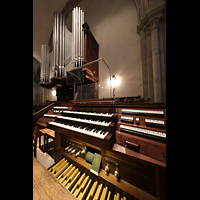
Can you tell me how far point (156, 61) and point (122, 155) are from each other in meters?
2.77

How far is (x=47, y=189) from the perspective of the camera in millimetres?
574

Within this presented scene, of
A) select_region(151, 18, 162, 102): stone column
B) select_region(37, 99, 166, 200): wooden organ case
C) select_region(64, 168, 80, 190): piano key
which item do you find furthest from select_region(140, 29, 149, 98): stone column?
select_region(64, 168, 80, 190): piano key

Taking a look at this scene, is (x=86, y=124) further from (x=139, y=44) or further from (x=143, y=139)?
(x=139, y=44)

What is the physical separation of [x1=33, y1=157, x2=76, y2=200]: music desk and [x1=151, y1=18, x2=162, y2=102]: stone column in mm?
2729

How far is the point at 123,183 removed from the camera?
1.08m

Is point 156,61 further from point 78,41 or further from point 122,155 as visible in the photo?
point 78,41

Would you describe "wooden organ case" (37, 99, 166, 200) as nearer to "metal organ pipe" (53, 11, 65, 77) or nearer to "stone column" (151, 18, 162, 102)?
"stone column" (151, 18, 162, 102)

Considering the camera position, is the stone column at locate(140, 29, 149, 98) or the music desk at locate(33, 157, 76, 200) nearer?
the music desk at locate(33, 157, 76, 200)

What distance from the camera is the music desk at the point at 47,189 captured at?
21.2 inches

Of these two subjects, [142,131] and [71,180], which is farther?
[71,180]

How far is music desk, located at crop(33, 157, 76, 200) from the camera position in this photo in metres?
0.54

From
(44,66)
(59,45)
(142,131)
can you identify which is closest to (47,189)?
(142,131)

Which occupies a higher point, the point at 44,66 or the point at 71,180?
the point at 44,66
